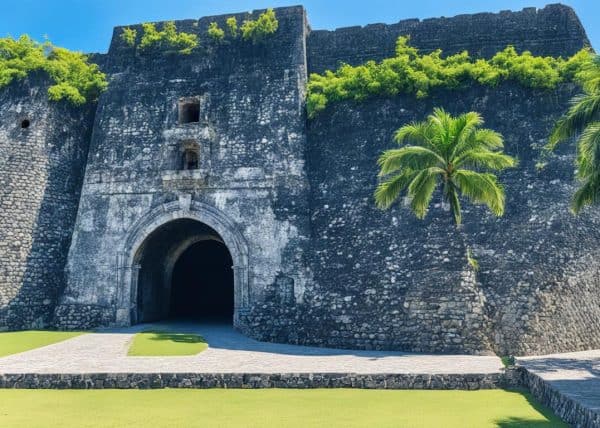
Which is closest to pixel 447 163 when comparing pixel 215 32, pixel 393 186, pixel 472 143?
pixel 472 143

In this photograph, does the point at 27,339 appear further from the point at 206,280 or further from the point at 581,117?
the point at 581,117

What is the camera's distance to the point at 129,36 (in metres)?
18.6

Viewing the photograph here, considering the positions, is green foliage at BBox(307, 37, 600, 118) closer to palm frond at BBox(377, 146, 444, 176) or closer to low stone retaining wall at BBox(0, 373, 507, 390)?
palm frond at BBox(377, 146, 444, 176)

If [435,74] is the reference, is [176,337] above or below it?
below

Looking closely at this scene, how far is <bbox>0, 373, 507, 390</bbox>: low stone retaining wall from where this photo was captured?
924 centimetres

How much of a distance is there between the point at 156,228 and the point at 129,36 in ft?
23.7

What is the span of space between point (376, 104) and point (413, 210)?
4410mm

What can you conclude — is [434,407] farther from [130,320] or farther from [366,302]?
[130,320]

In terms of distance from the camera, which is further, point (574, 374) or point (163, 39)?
point (163, 39)

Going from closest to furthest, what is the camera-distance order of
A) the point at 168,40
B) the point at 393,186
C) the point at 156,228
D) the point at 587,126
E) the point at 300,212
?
1. the point at 587,126
2. the point at 393,186
3. the point at 300,212
4. the point at 156,228
5. the point at 168,40

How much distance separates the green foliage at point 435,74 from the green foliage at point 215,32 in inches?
153

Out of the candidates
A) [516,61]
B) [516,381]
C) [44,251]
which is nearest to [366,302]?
[516,381]

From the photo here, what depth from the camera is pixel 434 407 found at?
309 inches

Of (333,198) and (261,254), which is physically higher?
(333,198)
